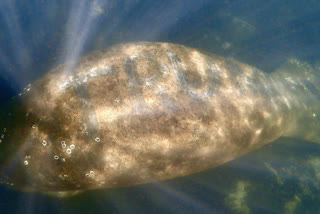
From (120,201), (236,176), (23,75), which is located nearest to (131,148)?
(120,201)

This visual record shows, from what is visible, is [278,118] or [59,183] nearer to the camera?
[59,183]

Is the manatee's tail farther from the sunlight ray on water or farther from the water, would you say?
Answer: the sunlight ray on water

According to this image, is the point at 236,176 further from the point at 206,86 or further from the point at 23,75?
the point at 23,75

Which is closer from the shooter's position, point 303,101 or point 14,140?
point 14,140

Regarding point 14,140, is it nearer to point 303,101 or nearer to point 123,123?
point 123,123

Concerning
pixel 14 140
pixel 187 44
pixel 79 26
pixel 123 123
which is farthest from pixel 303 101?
pixel 79 26

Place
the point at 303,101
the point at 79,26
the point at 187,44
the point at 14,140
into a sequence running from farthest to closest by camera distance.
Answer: the point at 187,44, the point at 79,26, the point at 303,101, the point at 14,140

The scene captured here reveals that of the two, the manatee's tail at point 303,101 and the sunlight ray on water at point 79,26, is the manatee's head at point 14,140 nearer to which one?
the sunlight ray on water at point 79,26
